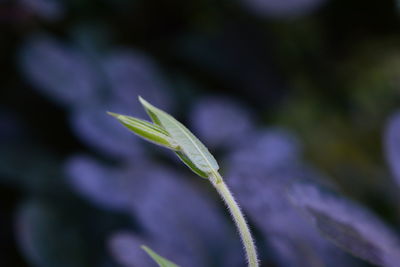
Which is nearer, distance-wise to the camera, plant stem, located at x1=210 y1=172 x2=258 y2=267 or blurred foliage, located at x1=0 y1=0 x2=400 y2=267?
plant stem, located at x1=210 y1=172 x2=258 y2=267

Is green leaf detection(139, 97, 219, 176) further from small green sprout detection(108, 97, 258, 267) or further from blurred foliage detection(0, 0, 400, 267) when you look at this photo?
blurred foliage detection(0, 0, 400, 267)

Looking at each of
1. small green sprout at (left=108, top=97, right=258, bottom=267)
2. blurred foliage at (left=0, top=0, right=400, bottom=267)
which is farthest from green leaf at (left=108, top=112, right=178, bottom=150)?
blurred foliage at (left=0, top=0, right=400, bottom=267)

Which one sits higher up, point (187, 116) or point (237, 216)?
point (187, 116)

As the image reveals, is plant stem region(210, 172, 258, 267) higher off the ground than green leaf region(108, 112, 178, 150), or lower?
lower

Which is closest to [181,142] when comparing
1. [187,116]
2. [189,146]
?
[189,146]

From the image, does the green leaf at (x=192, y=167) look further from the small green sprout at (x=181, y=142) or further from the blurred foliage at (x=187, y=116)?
the blurred foliage at (x=187, y=116)

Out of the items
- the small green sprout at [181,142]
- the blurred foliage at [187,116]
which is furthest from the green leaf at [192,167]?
the blurred foliage at [187,116]

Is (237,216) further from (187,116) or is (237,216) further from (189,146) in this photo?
(187,116)

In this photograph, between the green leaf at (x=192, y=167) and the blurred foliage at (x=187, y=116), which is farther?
the blurred foliage at (x=187, y=116)

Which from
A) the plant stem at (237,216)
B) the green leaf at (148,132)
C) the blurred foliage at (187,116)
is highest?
the blurred foliage at (187,116)

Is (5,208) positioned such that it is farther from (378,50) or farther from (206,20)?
(378,50)

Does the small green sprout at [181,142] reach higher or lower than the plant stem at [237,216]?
higher

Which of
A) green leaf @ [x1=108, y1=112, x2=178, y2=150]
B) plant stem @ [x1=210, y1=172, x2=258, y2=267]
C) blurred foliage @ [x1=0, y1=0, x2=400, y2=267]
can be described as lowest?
plant stem @ [x1=210, y1=172, x2=258, y2=267]

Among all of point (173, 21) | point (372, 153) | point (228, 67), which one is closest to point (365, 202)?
point (372, 153)
